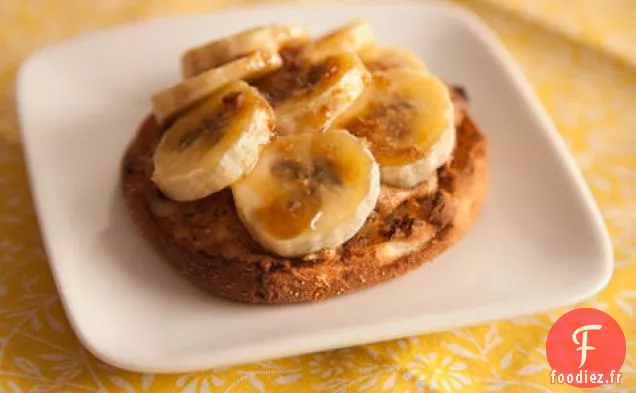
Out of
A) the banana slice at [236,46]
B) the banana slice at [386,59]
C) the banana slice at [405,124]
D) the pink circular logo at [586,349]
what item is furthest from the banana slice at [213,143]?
the pink circular logo at [586,349]

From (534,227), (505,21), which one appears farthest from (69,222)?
(505,21)

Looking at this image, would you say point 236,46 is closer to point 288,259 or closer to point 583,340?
point 288,259

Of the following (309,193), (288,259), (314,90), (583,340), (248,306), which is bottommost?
(583,340)

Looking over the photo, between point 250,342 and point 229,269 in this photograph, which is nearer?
point 250,342

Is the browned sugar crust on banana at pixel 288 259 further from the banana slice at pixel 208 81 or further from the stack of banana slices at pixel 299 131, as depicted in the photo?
the banana slice at pixel 208 81

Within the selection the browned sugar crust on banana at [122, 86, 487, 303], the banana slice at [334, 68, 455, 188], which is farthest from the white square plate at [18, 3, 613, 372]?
the banana slice at [334, 68, 455, 188]

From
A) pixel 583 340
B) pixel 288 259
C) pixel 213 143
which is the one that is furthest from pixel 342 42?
pixel 583 340

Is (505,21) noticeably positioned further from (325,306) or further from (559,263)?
(325,306)
